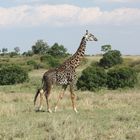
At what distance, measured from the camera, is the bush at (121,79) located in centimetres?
3447

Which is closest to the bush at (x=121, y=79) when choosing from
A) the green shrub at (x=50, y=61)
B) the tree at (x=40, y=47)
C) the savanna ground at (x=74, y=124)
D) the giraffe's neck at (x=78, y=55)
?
the savanna ground at (x=74, y=124)

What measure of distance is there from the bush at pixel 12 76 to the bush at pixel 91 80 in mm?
8776

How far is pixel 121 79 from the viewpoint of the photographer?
34656mm

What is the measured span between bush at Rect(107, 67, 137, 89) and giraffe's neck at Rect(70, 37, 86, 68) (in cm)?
1623

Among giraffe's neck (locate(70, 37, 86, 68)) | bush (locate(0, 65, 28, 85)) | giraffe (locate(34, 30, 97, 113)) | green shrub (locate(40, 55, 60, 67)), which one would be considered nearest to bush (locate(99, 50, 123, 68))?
green shrub (locate(40, 55, 60, 67))

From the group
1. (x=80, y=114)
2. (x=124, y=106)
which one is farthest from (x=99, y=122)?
(x=124, y=106)

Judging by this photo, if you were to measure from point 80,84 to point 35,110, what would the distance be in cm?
1686

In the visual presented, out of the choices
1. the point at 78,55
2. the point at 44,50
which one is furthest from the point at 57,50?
the point at 78,55

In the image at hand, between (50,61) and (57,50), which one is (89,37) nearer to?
(50,61)

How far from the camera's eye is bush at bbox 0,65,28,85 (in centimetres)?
4159

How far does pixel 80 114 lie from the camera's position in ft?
52.6

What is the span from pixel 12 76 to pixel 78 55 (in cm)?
2418

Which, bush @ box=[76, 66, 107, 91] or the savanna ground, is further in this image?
bush @ box=[76, 66, 107, 91]

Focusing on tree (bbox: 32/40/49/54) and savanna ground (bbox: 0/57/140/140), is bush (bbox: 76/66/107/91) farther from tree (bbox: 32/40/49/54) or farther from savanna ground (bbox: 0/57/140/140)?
tree (bbox: 32/40/49/54)
